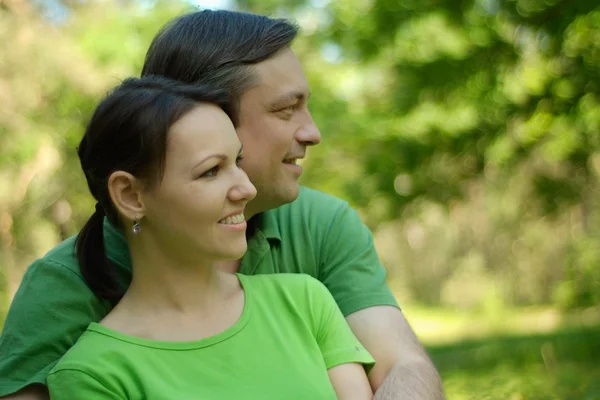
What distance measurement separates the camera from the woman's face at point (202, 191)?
210cm

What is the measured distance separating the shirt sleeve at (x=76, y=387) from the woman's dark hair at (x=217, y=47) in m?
0.99

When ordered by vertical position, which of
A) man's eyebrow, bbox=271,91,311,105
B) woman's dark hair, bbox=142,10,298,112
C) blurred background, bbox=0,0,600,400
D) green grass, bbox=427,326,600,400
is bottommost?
green grass, bbox=427,326,600,400

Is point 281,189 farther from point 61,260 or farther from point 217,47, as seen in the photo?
point 61,260

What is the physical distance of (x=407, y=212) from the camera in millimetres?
9219

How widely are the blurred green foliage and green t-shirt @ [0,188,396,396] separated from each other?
4.14ft

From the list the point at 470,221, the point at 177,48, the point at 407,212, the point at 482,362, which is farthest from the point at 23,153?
the point at 470,221

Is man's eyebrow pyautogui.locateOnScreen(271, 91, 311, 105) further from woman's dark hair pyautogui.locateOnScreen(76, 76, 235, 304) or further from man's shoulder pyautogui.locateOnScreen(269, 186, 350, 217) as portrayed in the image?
woman's dark hair pyautogui.locateOnScreen(76, 76, 235, 304)

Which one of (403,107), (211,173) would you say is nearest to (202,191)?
(211,173)

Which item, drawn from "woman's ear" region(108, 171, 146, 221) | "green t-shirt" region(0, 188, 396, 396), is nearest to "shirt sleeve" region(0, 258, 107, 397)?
"green t-shirt" region(0, 188, 396, 396)

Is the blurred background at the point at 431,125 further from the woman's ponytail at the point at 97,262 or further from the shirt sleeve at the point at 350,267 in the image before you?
the woman's ponytail at the point at 97,262

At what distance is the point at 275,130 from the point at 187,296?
73 cm

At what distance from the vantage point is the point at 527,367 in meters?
8.73

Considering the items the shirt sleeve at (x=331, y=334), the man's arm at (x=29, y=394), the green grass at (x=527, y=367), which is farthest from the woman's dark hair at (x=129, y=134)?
the green grass at (x=527, y=367)

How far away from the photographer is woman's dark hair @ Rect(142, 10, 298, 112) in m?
2.70
